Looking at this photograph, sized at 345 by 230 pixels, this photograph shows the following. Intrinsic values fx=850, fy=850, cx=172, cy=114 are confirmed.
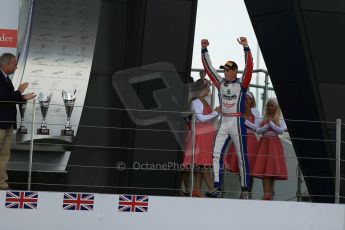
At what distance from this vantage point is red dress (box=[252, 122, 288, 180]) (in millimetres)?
5431

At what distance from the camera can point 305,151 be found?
621 centimetres

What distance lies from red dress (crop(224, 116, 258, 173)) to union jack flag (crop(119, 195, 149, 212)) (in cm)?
78

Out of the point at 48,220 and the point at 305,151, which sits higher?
the point at 305,151

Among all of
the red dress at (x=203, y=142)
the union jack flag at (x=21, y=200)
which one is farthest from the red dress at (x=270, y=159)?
the union jack flag at (x=21, y=200)

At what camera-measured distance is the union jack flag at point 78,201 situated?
15.9ft

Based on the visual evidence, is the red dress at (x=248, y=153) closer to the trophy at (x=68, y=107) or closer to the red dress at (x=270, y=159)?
the red dress at (x=270, y=159)

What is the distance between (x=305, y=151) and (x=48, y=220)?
7.21 ft

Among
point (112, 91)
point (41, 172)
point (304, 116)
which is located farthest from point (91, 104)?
point (304, 116)

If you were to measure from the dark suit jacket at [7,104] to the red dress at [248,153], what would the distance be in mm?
1421

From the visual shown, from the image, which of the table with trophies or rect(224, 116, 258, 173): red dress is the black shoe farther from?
the table with trophies

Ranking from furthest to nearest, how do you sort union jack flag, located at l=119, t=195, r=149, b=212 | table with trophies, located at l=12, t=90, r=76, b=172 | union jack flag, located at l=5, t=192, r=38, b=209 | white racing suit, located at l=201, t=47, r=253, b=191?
table with trophies, located at l=12, t=90, r=76, b=172 → white racing suit, located at l=201, t=47, r=253, b=191 → union jack flag, located at l=119, t=195, r=149, b=212 → union jack flag, located at l=5, t=192, r=38, b=209

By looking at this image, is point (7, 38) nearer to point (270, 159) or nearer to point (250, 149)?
point (250, 149)

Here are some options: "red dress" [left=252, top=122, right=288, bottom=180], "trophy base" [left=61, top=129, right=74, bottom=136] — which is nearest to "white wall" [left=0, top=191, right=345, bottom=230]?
"red dress" [left=252, top=122, right=288, bottom=180]

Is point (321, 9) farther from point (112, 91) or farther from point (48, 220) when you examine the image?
point (48, 220)
